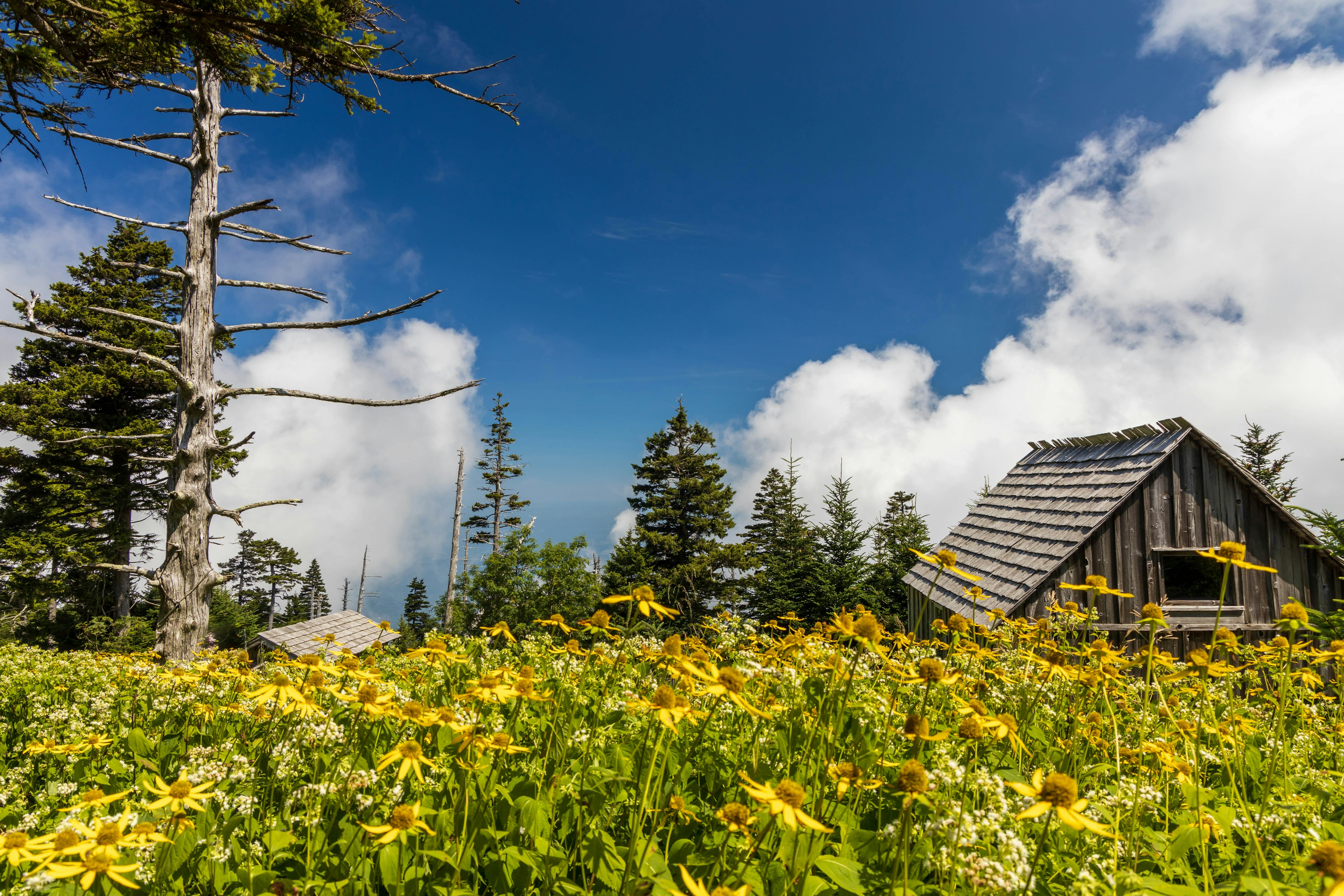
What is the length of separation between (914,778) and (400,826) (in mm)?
1203

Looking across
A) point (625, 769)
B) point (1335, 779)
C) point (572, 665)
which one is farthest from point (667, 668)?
point (1335, 779)

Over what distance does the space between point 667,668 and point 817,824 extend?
0.86 m

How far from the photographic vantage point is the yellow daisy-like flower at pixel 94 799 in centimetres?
149

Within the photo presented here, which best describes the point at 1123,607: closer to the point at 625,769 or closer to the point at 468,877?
the point at 625,769

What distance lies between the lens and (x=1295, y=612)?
2.05 m

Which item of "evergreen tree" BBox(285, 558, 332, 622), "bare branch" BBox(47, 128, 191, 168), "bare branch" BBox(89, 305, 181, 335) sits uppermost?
"bare branch" BBox(47, 128, 191, 168)

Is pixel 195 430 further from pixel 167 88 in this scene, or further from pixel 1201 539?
pixel 1201 539

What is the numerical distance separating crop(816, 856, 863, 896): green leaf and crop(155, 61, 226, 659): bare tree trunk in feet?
25.6

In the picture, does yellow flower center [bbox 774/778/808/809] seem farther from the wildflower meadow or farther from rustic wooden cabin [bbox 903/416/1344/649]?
rustic wooden cabin [bbox 903/416/1344/649]

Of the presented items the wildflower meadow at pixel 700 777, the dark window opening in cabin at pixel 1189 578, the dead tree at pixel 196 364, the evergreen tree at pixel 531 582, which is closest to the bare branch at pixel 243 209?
the dead tree at pixel 196 364

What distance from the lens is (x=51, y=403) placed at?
1936cm

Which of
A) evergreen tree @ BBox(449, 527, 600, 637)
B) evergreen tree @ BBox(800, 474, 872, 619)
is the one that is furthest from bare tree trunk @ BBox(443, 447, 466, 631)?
evergreen tree @ BBox(800, 474, 872, 619)

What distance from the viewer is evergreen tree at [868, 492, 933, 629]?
17.3 metres

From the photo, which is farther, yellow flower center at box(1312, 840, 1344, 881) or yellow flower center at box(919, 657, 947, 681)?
yellow flower center at box(919, 657, 947, 681)
